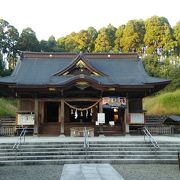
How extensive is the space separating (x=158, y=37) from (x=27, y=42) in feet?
71.0

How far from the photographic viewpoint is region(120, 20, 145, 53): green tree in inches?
2115

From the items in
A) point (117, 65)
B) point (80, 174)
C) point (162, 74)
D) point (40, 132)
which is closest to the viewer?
point (80, 174)

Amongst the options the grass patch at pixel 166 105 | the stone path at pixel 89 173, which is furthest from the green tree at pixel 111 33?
the stone path at pixel 89 173

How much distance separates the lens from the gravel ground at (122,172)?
984cm

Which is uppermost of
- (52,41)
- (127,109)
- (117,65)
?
(52,41)

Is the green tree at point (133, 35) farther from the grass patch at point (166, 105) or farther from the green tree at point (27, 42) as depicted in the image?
the grass patch at point (166, 105)

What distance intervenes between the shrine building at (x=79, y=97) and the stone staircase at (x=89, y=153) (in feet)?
16.5

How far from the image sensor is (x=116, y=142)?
1506 cm

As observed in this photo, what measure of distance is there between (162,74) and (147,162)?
34395 mm

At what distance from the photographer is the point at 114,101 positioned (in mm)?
20750

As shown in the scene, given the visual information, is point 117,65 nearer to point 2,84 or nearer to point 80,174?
point 2,84

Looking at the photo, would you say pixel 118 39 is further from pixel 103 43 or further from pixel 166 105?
pixel 166 105

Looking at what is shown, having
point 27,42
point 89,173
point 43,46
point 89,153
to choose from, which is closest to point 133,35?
point 43,46

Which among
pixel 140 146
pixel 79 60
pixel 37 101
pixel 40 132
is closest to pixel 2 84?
pixel 37 101
